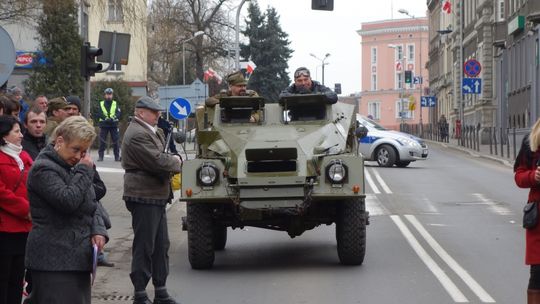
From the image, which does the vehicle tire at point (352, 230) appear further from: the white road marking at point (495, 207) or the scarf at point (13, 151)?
the white road marking at point (495, 207)

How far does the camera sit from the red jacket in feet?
25.4

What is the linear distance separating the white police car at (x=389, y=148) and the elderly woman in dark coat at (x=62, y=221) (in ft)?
80.3

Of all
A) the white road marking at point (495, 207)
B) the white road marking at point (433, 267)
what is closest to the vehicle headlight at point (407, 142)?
the white road marking at point (495, 207)

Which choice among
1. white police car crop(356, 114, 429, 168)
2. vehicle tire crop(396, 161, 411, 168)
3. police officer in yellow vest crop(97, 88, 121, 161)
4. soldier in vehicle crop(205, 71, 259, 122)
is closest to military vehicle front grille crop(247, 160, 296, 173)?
soldier in vehicle crop(205, 71, 259, 122)

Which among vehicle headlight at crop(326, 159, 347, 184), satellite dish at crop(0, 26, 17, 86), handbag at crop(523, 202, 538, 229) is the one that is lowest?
handbag at crop(523, 202, 538, 229)

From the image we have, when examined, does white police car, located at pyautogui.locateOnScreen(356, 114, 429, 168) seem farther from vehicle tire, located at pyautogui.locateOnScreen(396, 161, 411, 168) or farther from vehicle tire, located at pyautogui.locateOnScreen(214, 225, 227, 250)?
vehicle tire, located at pyautogui.locateOnScreen(214, 225, 227, 250)

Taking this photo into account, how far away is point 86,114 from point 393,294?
667 cm

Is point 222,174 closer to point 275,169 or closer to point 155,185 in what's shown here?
point 275,169

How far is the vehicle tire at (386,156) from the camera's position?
31.0m

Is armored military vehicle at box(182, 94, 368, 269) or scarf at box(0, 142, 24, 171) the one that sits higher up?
scarf at box(0, 142, 24, 171)

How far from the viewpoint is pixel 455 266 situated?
12.0m

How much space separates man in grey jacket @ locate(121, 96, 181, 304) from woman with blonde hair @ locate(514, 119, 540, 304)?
10.8ft

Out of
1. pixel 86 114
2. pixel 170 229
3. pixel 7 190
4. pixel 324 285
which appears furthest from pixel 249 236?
pixel 7 190

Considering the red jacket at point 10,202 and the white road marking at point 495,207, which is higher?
the red jacket at point 10,202
